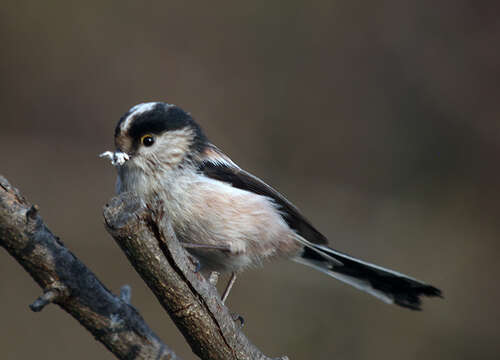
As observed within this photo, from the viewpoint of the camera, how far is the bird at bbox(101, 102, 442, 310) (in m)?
2.83

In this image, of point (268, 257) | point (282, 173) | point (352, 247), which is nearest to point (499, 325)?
point (352, 247)

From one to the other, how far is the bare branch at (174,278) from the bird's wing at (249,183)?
1039 mm

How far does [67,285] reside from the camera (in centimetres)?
204

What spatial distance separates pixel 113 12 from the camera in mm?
5727

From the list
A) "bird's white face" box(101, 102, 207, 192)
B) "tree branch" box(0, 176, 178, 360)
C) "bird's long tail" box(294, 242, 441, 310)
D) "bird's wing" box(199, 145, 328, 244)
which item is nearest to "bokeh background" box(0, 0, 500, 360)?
"bird's long tail" box(294, 242, 441, 310)

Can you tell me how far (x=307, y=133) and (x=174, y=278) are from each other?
421 centimetres

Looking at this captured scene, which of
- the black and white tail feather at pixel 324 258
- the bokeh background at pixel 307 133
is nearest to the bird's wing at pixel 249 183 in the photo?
the black and white tail feather at pixel 324 258

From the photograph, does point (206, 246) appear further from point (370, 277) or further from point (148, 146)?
point (370, 277)

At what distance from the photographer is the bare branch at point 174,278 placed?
1842 mm

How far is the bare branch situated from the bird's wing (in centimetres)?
104

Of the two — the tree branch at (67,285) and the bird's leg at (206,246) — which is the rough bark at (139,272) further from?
the bird's leg at (206,246)

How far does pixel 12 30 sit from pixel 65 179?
1.68m

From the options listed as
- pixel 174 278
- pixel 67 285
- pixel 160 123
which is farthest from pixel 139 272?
pixel 160 123

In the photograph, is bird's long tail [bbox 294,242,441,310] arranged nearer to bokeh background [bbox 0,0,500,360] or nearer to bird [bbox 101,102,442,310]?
bird [bbox 101,102,442,310]
